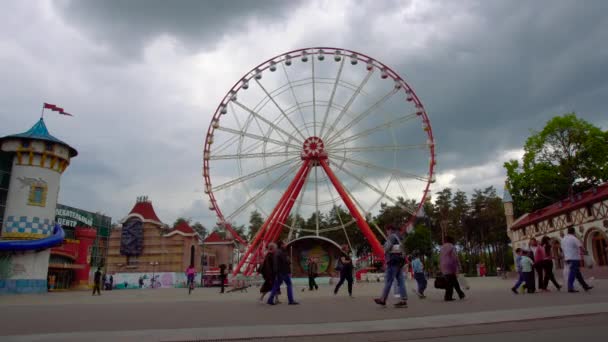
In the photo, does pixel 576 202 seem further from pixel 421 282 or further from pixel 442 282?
pixel 442 282

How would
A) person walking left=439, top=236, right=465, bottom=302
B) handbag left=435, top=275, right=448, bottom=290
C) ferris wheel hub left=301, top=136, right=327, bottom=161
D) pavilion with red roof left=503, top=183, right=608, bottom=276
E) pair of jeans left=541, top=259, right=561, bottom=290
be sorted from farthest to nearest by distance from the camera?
ferris wheel hub left=301, top=136, right=327, bottom=161 < pavilion with red roof left=503, top=183, right=608, bottom=276 < pair of jeans left=541, top=259, right=561, bottom=290 < handbag left=435, top=275, right=448, bottom=290 < person walking left=439, top=236, right=465, bottom=302

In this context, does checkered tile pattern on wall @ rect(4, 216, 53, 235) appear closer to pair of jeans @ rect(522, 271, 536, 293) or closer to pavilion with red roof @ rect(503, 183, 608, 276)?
pair of jeans @ rect(522, 271, 536, 293)

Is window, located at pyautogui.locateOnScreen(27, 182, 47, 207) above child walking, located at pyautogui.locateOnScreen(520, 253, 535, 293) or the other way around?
above

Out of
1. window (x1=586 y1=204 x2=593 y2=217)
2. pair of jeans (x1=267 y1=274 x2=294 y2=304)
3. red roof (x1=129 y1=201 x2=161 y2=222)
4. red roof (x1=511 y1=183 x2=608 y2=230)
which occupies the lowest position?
pair of jeans (x1=267 y1=274 x2=294 y2=304)

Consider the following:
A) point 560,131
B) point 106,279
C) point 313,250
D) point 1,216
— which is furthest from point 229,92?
point 560,131

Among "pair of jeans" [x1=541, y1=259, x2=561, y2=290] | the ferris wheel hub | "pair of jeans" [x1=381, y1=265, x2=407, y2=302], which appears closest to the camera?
"pair of jeans" [x1=381, y1=265, x2=407, y2=302]

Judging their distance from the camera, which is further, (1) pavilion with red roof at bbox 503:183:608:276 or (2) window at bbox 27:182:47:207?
(1) pavilion with red roof at bbox 503:183:608:276

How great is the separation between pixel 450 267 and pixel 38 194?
27.6 m

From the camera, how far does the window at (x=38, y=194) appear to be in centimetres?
2825

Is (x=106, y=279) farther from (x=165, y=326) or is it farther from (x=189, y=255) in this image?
(x=165, y=326)

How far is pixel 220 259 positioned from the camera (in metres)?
68.9

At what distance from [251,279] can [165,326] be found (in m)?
25.7

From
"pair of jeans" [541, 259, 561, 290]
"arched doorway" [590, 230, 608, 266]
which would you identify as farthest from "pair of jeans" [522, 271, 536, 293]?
"arched doorway" [590, 230, 608, 266]

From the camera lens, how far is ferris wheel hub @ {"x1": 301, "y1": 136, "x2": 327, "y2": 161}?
31609 mm
